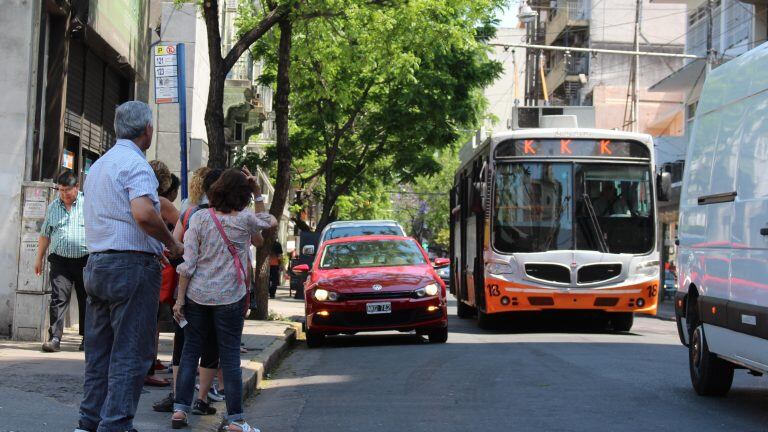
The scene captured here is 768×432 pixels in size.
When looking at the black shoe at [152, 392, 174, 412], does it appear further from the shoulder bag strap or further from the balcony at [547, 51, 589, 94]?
the balcony at [547, 51, 589, 94]

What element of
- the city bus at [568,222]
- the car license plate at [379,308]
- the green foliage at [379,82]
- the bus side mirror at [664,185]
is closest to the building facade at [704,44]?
the green foliage at [379,82]

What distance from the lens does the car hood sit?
15133mm

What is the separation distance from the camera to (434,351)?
13969 millimetres

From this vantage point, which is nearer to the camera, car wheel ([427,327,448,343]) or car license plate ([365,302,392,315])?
car license plate ([365,302,392,315])

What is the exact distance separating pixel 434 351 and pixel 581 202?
4.76 metres

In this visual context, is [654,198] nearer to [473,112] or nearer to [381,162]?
[473,112]

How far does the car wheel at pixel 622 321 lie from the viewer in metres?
A: 18.5

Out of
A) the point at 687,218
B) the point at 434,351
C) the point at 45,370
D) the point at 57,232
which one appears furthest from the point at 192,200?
the point at 434,351

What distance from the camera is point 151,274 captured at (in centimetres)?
632

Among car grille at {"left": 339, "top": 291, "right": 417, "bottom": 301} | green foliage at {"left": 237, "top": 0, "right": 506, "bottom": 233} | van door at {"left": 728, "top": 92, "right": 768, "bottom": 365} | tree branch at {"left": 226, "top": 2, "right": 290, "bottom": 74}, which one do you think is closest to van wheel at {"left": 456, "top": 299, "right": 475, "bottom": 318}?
green foliage at {"left": 237, "top": 0, "right": 506, "bottom": 233}

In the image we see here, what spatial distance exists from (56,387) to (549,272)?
10.0m

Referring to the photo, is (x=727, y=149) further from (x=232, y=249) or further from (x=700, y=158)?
(x=232, y=249)

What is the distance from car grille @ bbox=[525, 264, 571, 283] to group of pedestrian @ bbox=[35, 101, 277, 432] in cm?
923

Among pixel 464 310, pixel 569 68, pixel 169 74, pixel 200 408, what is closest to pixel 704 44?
pixel 464 310
